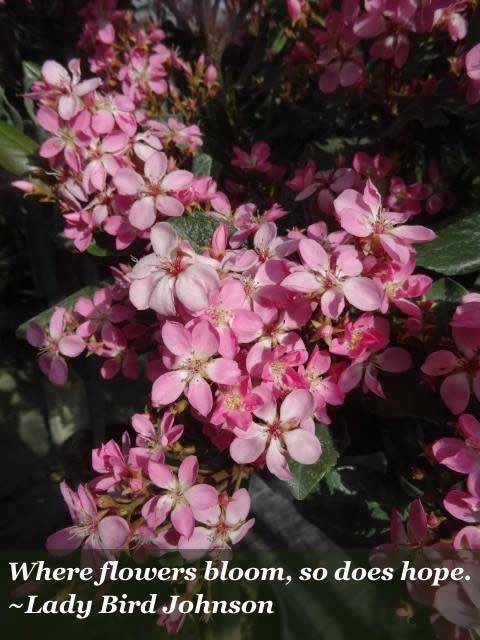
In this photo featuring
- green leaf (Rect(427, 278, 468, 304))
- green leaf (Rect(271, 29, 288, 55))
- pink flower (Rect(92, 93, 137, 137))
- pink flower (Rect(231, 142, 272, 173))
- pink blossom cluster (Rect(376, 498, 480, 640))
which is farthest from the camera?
green leaf (Rect(271, 29, 288, 55))

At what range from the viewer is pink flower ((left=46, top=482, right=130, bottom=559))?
468 mm

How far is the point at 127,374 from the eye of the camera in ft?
2.00

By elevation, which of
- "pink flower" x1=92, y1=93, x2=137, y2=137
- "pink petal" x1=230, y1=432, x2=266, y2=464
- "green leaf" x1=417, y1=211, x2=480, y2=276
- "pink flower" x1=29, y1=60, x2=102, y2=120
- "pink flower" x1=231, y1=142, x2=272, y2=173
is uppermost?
"pink flower" x1=29, y1=60, x2=102, y2=120

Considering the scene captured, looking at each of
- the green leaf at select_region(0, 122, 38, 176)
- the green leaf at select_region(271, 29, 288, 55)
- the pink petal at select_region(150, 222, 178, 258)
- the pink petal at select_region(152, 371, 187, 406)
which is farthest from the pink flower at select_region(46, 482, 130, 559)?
the green leaf at select_region(271, 29, 288, 55)

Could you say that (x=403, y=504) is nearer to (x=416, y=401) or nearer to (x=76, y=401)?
(x=416, y=401)

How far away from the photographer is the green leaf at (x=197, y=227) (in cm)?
57

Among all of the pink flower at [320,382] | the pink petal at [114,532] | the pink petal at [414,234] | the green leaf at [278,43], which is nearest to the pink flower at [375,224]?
the pink petal at [414,234]

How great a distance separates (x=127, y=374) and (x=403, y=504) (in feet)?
1.07

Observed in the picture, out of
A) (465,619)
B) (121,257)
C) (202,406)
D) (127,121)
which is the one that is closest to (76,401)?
(121,257)

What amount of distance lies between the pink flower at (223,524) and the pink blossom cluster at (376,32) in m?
0.50

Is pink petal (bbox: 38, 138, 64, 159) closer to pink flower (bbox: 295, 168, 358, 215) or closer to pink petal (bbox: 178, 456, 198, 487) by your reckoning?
pink flower (bbox: 295, 168, 358, 215)

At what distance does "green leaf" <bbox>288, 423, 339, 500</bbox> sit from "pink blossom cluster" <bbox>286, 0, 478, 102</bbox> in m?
0.42

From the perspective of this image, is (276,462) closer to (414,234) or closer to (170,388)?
(170,388)

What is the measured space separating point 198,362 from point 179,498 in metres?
0.12
